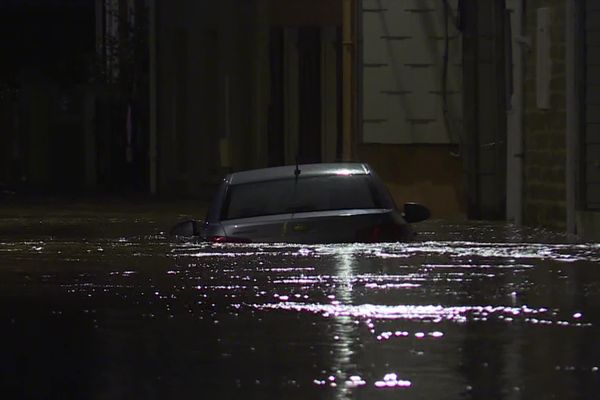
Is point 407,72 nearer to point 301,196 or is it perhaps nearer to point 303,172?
point 303,172

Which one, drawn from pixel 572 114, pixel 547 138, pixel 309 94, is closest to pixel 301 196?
pixel 572 114

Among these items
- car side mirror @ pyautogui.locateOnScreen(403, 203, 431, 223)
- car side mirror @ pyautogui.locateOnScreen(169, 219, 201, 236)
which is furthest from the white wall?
car side mirror @ pyautogui.locateOnScreen(403, 203, 431, 223)

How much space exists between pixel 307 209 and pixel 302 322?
398 centimetres

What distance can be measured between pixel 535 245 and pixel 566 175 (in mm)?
3648

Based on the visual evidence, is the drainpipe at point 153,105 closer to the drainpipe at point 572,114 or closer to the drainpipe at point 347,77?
the drainpipe at point 347,77

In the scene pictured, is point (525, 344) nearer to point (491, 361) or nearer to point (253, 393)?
point (491, 361)

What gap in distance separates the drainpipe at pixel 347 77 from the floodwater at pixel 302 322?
10474 mm

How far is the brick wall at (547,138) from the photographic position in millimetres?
21281

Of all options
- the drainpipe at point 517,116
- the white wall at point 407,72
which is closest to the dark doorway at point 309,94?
the white wall at point 407,72

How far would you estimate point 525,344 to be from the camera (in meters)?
9.58

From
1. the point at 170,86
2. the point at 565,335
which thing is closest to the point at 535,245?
the point at 565,335

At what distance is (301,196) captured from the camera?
48.0ft

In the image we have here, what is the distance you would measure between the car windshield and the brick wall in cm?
702

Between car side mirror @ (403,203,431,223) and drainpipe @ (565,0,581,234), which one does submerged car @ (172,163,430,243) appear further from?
drainpipe @ (565,0,581,234)
